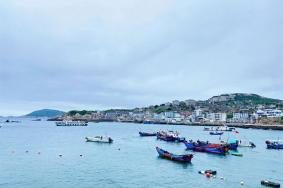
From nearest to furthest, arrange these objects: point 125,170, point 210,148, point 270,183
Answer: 1. point 270,183
2. point 125,170
3. point 210,148

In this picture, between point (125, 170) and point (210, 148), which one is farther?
point (210, 148)

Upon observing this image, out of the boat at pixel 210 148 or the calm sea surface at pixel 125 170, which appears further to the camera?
the boat at pixel 210 148

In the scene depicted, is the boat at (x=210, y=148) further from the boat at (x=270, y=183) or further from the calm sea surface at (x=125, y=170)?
the boat at (x=270, y=183)

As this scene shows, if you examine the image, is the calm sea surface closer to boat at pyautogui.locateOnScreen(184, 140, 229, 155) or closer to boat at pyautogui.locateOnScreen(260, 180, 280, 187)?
boat at pyautogui.locateOnScreen(260, 180, 280, 187)

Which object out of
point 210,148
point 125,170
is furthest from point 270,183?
point 210,148

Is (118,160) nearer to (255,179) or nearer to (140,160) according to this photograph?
(140,160)

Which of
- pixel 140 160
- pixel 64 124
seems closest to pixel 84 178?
pixel 140 160

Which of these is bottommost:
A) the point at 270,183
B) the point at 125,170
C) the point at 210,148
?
the point at 270,183

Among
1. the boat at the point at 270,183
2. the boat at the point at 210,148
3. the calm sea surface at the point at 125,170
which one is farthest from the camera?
the boat at the point at 210,148

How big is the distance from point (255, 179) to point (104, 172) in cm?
1651

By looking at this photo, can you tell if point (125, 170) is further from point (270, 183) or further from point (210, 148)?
point (210, 148)

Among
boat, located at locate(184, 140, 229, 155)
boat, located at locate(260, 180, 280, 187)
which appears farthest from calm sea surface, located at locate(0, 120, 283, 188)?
boat, located at locate(184, 140, 229, 155)

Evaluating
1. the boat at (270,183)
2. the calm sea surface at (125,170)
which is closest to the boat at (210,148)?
the calm sea surface at (125,170)

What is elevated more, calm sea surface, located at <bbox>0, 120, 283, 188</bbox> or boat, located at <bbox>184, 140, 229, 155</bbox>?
boat, located at <bbox>184, 140, 229, 155</bbox>
